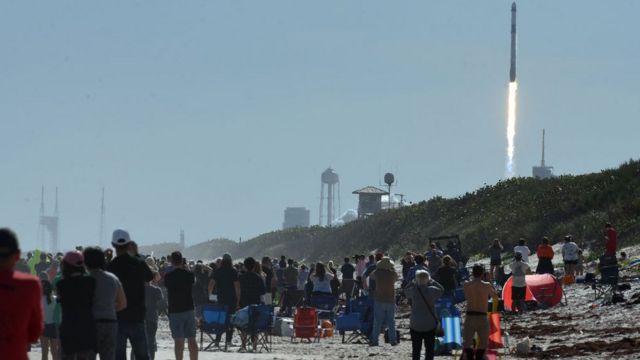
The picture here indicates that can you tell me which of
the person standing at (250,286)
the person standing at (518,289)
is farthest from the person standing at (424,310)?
the person standing at (518,289)

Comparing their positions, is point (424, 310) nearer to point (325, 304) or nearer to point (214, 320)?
point (214, 320)

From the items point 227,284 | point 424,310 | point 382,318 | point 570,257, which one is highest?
point 570,257

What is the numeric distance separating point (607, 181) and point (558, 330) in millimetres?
44977

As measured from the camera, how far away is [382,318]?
25.5 m

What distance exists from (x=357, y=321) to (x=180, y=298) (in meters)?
11.0

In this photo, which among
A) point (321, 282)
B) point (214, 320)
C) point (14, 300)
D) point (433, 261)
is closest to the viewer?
point (14, 300)

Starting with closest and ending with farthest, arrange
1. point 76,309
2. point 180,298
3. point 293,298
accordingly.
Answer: point 76,309 < point 180,298 < point 293,298

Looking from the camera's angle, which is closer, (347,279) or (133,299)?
(133,299)

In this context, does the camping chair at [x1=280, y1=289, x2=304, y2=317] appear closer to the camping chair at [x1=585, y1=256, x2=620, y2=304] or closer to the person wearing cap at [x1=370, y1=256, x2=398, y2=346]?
the camping chair at [x1=585, y1=256, x2=620, y2=304]

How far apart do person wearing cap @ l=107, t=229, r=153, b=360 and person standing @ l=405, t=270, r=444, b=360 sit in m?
5.12

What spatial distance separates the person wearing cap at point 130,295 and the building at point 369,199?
317ft

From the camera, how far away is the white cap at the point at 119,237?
50.3 feet

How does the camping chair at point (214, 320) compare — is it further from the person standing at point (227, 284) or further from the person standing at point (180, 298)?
the person standing at point (180, 298)

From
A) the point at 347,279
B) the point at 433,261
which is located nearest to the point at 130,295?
the point at 433,261
